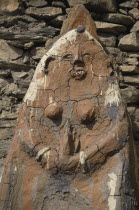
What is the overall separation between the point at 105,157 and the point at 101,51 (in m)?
0.68

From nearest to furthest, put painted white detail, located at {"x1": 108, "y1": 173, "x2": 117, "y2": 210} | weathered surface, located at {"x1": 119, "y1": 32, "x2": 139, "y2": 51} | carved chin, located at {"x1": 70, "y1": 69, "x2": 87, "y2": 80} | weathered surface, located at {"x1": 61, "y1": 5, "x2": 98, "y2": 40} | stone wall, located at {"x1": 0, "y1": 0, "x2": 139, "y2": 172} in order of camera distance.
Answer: painted white detail, located at {"x1": 108, "y1": 173, "x2": 117, "y2": 210} < carved chin, located at {"x1": 70, "y1": 69, "x2": 87, "y2": 80} < weathered surface, located at {"x1": 61, "y1": 5, "x2": 98, "y2": 40} < stone wall, located at {"x1": 0, "y1": 0, "x2": 139, "y2": 172} < weathered surface, located at {"x1": 119, "y1": 32, "x2": 139, "y2": 51}

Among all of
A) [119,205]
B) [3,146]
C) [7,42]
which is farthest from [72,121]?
[7,42]

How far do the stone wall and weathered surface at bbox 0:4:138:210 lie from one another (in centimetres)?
69

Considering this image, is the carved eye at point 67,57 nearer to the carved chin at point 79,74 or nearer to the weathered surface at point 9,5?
the carved chin at point 79,74

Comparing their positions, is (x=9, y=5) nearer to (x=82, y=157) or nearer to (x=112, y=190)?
(x=82, y=157)

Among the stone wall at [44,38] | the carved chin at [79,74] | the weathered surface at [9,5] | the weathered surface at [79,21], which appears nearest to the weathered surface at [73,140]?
the carved chin at [79,74]

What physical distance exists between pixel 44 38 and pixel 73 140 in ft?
4.01

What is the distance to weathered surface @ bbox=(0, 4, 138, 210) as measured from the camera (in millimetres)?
1819

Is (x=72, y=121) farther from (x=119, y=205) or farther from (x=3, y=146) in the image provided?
(x=3, y=146)

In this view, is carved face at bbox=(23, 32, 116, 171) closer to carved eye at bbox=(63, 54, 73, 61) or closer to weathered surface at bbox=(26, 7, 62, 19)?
carved eye at bbox=(63, 54, 73, 61)

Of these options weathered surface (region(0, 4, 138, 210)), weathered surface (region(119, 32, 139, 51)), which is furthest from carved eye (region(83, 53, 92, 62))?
weathered surface (region(119, 32, 139, 51))

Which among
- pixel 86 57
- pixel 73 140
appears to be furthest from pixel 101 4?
pixel 73 140

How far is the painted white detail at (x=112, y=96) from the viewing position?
1.97 metres

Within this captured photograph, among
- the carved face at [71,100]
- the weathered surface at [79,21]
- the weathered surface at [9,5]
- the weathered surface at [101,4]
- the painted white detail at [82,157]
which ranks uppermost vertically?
the weathered surface at [101,4]
